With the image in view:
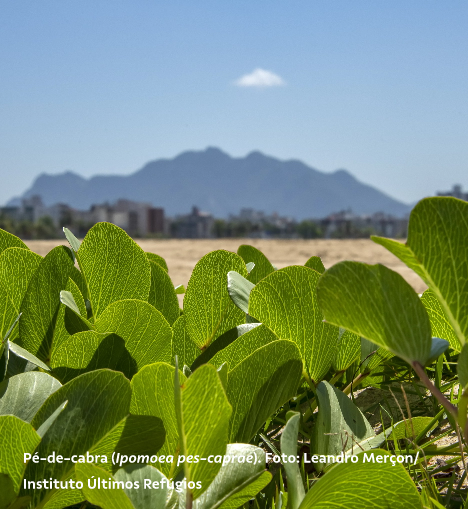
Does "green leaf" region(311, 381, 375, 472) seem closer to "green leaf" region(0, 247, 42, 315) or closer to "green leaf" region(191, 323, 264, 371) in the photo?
"green leaf" region(191, 323, 264, 371)

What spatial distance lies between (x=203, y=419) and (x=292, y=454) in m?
0.06

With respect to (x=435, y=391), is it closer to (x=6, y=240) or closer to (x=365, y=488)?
(x=365, y=488)

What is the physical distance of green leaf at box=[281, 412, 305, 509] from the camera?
A: 0.82ft

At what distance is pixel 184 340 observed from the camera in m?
0.40

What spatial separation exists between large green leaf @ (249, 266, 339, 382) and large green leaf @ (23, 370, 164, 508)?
0.11 m

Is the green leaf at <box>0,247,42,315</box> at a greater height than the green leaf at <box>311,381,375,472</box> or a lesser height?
greater

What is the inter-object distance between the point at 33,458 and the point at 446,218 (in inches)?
9.1

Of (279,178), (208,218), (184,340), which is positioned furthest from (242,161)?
(184,340)

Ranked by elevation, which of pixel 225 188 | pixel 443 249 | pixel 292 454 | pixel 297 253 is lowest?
pixel 297 253

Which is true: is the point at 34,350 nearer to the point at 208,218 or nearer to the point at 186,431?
the point at 186,431

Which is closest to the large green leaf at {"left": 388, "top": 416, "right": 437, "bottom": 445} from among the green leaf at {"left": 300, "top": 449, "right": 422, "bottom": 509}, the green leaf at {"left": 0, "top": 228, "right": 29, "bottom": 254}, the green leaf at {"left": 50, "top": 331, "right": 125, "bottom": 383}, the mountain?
the green leaf at {"left": 300, "top": 449, "right": 422, "bottom": 509}

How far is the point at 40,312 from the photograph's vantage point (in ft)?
1.25

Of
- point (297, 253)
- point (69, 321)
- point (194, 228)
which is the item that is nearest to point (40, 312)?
point (69, 321)

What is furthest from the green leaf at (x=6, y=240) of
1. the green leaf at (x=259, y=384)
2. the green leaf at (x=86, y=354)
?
the green leaf at (x=259, y=384)
